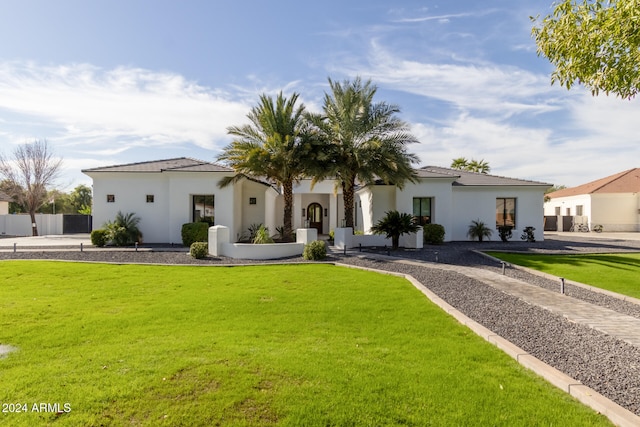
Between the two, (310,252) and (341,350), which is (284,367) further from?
(310,252)

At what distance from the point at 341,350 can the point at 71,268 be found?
41.8 ft

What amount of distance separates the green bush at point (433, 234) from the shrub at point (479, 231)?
3.31 m

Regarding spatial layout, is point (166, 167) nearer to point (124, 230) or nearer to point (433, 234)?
point (124, 230)

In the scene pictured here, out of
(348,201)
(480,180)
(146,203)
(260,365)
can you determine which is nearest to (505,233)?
(480,180)

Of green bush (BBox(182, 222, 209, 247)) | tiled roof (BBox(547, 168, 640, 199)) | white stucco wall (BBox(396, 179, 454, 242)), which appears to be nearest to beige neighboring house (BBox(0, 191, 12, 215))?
green bush (BBox(182, 222, 209, 247))

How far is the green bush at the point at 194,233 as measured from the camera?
19219mm

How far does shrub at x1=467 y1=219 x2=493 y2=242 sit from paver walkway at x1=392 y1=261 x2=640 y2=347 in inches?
475

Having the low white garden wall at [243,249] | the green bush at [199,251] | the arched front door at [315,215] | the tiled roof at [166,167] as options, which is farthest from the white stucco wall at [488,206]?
the green bush at [199,251]

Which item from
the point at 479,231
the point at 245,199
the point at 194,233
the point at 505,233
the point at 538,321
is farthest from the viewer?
the point at 245,199

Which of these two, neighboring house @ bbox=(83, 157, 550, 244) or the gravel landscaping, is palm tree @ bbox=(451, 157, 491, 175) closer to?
neighboring house @ bbox=(83, 157, 550, 244)

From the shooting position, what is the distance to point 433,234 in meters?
21.2

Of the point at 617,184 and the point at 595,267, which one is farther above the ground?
the point at 617,184

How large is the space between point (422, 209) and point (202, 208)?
14610 mm

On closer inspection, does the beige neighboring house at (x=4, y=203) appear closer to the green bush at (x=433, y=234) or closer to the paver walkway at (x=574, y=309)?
the green bush at (x=433, y=234)
